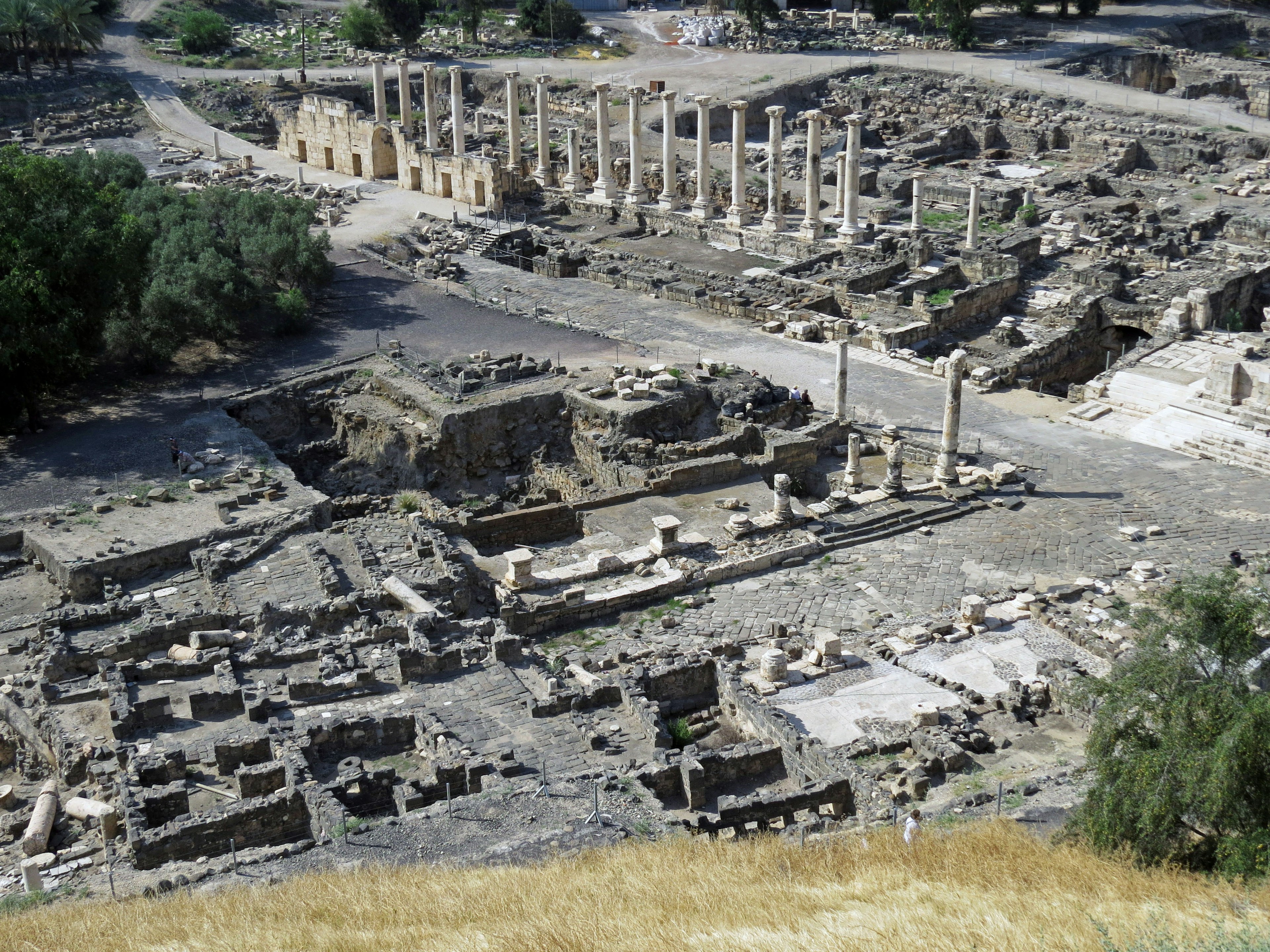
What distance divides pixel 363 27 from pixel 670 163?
3131cm

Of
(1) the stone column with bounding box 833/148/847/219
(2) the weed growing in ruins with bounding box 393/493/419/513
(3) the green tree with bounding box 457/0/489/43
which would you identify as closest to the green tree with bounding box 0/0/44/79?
(3) the green tree with bounding box 457/0/489/43

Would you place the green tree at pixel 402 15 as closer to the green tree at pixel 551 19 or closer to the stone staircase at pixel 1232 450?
the green tree at pixel 551 19

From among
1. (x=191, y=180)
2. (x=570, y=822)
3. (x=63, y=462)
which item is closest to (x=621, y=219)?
(x=191, y=180)

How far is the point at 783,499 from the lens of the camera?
31141 mm

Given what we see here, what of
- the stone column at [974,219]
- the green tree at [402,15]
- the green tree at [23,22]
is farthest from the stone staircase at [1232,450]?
the green tree at [23,22]

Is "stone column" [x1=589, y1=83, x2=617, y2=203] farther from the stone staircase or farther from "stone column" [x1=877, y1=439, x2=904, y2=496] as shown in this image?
the stone staircase

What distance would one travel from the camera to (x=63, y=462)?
32.4 m

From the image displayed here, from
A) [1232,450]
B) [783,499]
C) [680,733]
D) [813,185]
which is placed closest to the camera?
[680,733]

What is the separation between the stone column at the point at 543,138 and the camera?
2152 inches

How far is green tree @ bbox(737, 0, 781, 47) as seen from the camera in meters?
77.2

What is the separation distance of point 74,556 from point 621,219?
28.1m

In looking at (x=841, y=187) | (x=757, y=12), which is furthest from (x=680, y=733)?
(x=757, y=12)

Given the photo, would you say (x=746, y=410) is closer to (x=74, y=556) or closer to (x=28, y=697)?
(x=74, y=556)

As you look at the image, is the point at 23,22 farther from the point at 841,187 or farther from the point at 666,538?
the point at 666,538
